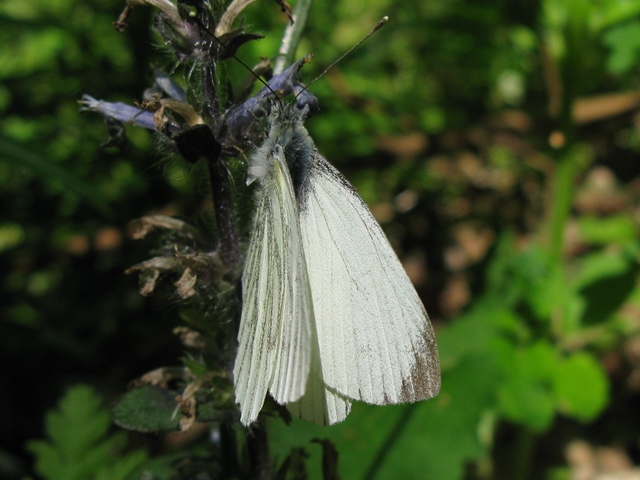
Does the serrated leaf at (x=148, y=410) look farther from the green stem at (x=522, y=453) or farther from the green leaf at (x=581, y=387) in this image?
the green stem at (x=522, y=453)

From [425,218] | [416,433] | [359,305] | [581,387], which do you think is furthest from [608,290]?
[359,305]

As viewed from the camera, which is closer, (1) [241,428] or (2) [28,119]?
(1) [241,428]

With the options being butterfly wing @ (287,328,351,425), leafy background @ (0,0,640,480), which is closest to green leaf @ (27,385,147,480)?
leafy background @ (0,0,640,480)

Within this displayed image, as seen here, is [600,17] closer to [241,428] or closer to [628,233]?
[628,233]

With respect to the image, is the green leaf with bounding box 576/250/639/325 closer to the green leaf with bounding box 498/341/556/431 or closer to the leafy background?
the leafy background

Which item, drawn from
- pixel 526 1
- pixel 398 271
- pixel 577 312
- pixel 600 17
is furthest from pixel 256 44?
pixel 577 312

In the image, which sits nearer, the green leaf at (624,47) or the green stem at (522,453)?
the green leaf at (624,47)

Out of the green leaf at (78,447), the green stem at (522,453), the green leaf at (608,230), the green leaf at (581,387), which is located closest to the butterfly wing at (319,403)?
the green leaf at (78,447)
